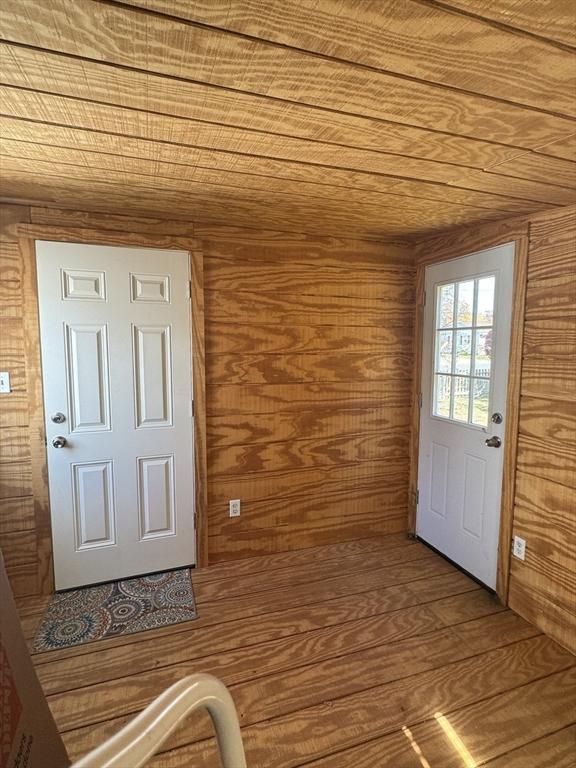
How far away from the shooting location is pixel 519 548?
84.5 inches

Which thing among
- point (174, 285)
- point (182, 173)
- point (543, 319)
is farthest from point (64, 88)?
point (543, 319)

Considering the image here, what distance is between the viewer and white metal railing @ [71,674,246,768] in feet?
1.56

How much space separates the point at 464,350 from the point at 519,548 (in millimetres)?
1161

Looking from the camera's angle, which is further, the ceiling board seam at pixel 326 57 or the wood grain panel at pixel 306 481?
the wood grain panel at pixel 306 481

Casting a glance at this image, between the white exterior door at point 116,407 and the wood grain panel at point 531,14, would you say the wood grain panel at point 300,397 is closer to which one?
the white exterior door at point 116,407

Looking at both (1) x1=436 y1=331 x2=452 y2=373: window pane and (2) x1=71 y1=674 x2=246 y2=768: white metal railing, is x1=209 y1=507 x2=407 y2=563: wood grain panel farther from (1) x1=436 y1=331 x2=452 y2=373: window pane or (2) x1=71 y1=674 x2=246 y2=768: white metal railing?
(2) x1=71 y1=674 x2=246 y2=768: white metal railing

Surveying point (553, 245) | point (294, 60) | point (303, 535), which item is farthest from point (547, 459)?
point (294, 60)

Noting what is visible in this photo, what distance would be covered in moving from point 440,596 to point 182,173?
2546 mm

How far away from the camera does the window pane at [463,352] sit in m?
2.44

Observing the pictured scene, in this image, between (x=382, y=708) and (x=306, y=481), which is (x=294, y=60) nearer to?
(x=382, y=708)

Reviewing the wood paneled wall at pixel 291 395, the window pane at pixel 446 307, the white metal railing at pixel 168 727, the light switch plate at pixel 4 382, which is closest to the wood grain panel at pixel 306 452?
the wood paneled wall at pixel 291 395

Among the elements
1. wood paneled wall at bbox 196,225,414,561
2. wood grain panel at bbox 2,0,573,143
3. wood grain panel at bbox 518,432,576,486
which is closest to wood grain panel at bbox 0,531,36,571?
wood paneled wall at bbox 196,225,414,561

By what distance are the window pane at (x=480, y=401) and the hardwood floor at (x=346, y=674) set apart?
100 centimetres

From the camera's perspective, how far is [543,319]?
1991 millimetres
